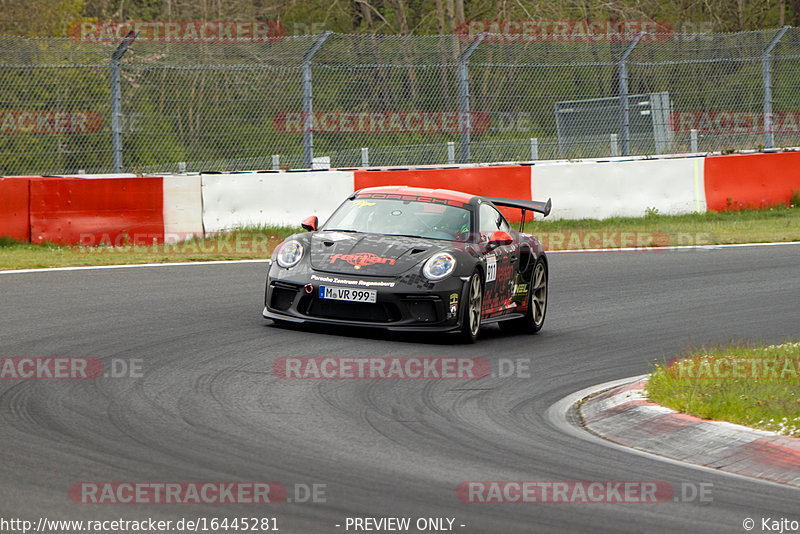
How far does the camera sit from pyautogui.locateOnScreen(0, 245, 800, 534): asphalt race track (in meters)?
4.91

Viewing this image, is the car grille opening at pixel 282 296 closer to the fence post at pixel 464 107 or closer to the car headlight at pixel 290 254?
the car headlight at pixel 290 254

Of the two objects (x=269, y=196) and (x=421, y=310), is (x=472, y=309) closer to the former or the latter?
(x=421, y=310)

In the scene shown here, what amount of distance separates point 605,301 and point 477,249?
278cm

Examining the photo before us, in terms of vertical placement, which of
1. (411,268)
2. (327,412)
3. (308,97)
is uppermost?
(308,97)

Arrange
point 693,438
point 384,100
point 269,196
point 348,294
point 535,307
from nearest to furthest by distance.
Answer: point 693,438, point 348,294, point 535,307, point 269,196, point 384,100

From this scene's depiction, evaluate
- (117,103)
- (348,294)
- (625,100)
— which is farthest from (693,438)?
(625,100)

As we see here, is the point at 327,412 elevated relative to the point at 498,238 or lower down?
lower down

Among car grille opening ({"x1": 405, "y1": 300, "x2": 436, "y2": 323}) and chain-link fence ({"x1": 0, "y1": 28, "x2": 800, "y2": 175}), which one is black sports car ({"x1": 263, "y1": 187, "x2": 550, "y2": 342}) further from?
chain-link fence ({"x1": 0, "y1": 28, "x2": 800, "y2": 175})

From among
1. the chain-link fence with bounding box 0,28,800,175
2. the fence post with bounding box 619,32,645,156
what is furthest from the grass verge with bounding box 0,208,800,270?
the fence post with bounding box 619,32,645,156

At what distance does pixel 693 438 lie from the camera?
6.29m

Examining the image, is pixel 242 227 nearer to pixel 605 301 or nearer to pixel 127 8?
pixel 605 301

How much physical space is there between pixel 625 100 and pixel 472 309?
10720 mm

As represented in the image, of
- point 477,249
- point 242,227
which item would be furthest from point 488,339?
point 242,227

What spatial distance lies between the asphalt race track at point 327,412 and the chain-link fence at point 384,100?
4.03m
